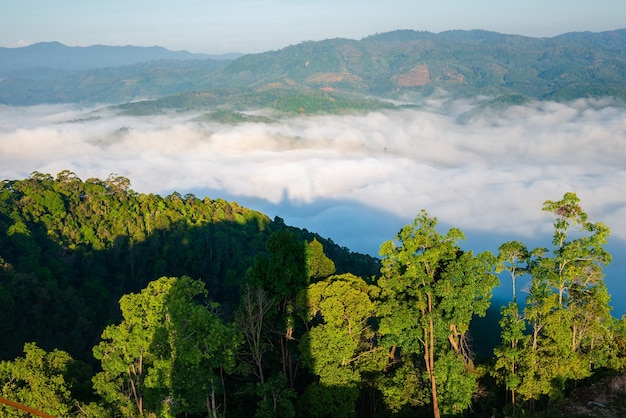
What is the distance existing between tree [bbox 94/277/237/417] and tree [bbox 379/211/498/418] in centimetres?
674

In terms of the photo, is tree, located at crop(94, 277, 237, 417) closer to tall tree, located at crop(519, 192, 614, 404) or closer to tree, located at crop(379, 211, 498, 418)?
tree, located at crop(379, 211, 498, 418)

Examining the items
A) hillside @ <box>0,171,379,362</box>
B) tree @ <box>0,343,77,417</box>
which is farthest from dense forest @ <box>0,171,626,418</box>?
hillside @ <box>0,171,379,362</box>

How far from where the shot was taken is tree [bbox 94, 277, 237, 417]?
16.4 m

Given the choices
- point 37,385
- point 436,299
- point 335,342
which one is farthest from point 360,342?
point 37,385

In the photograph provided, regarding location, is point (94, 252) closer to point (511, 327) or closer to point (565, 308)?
point (511, 327)

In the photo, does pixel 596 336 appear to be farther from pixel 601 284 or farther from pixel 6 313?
pixel 6 313

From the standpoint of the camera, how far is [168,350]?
16.8 m

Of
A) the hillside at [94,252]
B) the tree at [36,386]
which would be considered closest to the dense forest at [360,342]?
the tree at [36,386]

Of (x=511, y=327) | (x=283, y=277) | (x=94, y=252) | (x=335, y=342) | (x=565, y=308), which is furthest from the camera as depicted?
(x=94, y=252)

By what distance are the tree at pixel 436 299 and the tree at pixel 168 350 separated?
6.74 m

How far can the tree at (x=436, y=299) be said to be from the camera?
19047 mm

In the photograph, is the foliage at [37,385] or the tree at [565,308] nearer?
the foliage at [37,385]

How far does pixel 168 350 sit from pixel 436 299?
9.93m

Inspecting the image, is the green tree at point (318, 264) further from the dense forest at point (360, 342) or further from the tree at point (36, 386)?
the tree at point (36, 386)
